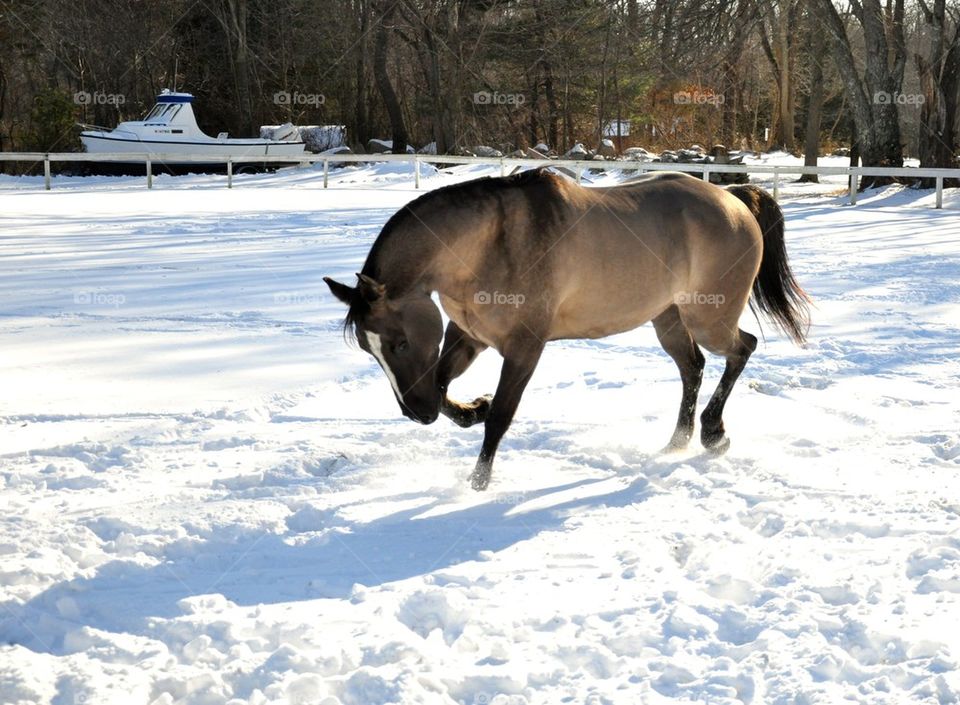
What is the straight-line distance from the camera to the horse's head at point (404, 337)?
4516mm

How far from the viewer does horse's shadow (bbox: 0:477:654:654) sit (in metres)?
3.46

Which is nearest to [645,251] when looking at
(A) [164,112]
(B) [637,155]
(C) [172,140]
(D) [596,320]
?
(D) [596,320]

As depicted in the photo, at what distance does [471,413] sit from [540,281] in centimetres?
90

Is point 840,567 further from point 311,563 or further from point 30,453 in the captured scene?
point 30,453

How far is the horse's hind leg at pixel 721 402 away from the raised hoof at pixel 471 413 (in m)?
1.17

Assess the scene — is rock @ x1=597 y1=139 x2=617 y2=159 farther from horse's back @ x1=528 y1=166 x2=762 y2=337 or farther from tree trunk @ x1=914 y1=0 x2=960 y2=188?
horse's back @ x1=528 y1=166 x2=762 y2=337

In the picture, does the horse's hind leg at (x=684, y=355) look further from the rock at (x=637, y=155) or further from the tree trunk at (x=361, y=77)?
the tree trunk at (x=361, y=77)

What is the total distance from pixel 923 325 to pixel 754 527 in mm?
5462

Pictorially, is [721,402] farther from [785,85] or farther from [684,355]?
[785,85]

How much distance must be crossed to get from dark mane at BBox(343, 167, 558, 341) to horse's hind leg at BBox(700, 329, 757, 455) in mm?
1488

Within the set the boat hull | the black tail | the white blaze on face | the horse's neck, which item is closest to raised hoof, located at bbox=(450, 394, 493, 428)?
the white blaze on face

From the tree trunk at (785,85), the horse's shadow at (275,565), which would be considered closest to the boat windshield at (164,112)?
the tree trunk at (785,85)

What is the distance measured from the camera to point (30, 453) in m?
5.23

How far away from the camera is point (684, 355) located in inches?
232
